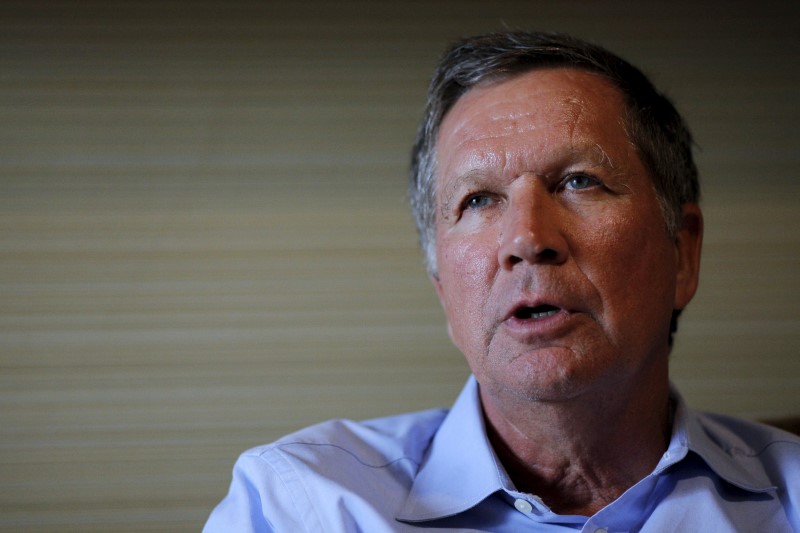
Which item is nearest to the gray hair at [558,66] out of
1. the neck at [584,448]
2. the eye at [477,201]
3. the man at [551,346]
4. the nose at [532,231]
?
the man at [551,346]

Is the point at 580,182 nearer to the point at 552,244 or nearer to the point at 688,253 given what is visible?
the point at 552,244

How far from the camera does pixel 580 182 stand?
1213mm

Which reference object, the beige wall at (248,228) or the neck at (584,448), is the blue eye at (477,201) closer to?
the neck at (584,448)

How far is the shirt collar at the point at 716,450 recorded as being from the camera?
4.11ft

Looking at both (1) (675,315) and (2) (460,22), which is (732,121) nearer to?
(1) (675,315)

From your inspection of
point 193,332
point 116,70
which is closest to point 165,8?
point 116,70

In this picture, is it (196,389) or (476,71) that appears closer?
(476,71)

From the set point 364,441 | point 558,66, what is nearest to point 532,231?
point 558,66

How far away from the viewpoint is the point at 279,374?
168 centimetres

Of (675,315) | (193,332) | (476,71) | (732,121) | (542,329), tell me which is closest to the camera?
(542,329)

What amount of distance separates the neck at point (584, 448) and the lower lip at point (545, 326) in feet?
0.49

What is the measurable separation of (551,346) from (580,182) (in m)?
0.30

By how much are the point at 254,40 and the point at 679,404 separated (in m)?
1.28

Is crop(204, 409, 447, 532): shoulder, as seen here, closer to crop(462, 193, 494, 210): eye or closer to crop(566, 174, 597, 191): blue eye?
crop(462, 193, 494, 210): eye
